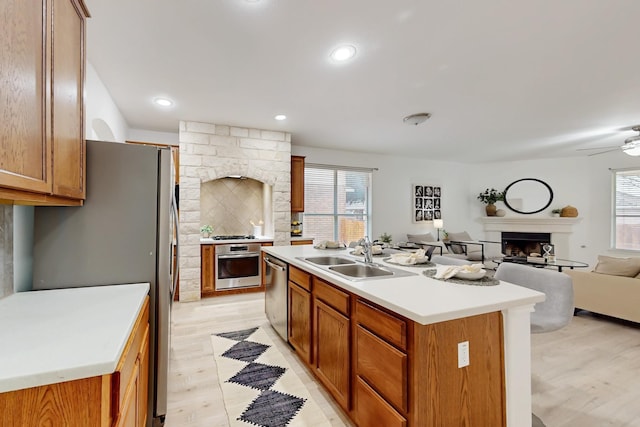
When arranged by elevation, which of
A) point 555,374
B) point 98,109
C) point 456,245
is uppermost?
point 98,109

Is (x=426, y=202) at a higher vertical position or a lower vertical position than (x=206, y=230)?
higher

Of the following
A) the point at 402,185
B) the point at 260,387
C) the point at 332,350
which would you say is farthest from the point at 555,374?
the point at 402,185

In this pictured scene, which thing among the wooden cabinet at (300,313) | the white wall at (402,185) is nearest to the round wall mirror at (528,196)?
the white wall at (402,185)

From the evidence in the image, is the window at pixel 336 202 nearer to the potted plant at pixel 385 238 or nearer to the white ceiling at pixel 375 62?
the potted plant at pixel 385 238

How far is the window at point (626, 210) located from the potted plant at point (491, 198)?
2067 mm

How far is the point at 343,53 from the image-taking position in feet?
8.16

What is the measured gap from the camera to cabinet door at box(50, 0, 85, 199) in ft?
4.02

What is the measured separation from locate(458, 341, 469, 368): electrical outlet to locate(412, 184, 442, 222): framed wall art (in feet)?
19.9

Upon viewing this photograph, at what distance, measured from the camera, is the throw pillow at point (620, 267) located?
334cm

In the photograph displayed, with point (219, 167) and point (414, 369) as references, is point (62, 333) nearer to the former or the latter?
point (414, 369)

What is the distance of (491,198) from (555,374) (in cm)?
594

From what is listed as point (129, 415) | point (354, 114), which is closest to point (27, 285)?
point (129, 415)

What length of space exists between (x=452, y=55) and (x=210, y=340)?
3.46 metres

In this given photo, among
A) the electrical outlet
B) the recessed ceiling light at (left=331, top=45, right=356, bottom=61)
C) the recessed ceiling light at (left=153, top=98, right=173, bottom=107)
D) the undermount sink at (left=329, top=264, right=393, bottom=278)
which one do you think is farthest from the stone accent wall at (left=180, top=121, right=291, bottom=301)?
the electrical outlet
